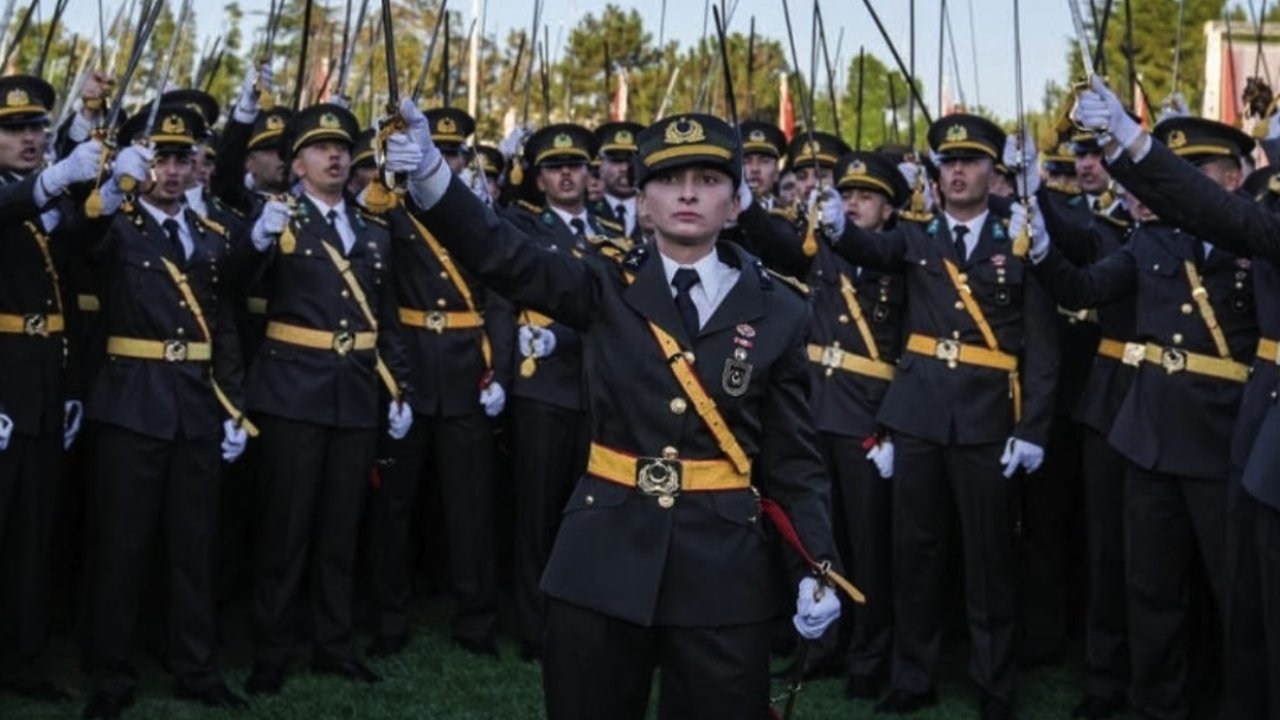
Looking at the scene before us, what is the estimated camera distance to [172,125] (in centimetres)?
730

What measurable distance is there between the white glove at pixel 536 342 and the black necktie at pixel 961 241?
196 cm

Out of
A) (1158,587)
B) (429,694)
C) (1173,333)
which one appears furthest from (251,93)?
(1158,587)

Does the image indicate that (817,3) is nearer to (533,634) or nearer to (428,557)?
(533,634)

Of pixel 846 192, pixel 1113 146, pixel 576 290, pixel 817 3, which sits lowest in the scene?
pixel 576 290

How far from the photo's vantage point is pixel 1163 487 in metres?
6.87

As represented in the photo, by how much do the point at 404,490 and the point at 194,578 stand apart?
144 centimetres

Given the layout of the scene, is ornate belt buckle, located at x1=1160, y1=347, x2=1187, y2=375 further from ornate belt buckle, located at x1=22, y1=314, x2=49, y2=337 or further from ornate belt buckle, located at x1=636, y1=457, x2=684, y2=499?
ornate belt buckle, located at x1=22, y1=314, x2=49, y2=337

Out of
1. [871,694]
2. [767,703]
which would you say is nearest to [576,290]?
[767,703]

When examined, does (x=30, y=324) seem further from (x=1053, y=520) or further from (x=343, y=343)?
(x=1053, y=520)

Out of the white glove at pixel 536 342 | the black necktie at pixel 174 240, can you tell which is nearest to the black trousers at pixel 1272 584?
the white glove at pixel 536 342

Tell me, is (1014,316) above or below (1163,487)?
above

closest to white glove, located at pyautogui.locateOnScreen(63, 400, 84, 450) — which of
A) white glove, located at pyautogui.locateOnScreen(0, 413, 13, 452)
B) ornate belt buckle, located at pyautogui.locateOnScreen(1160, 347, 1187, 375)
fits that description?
white glove, located at pyautogui.locateOnScreen(0, 413, 13, 452)

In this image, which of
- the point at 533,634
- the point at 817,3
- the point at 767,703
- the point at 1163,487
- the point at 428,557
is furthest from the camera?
the point at 428,557

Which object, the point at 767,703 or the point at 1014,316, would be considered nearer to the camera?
the point at 767,703
